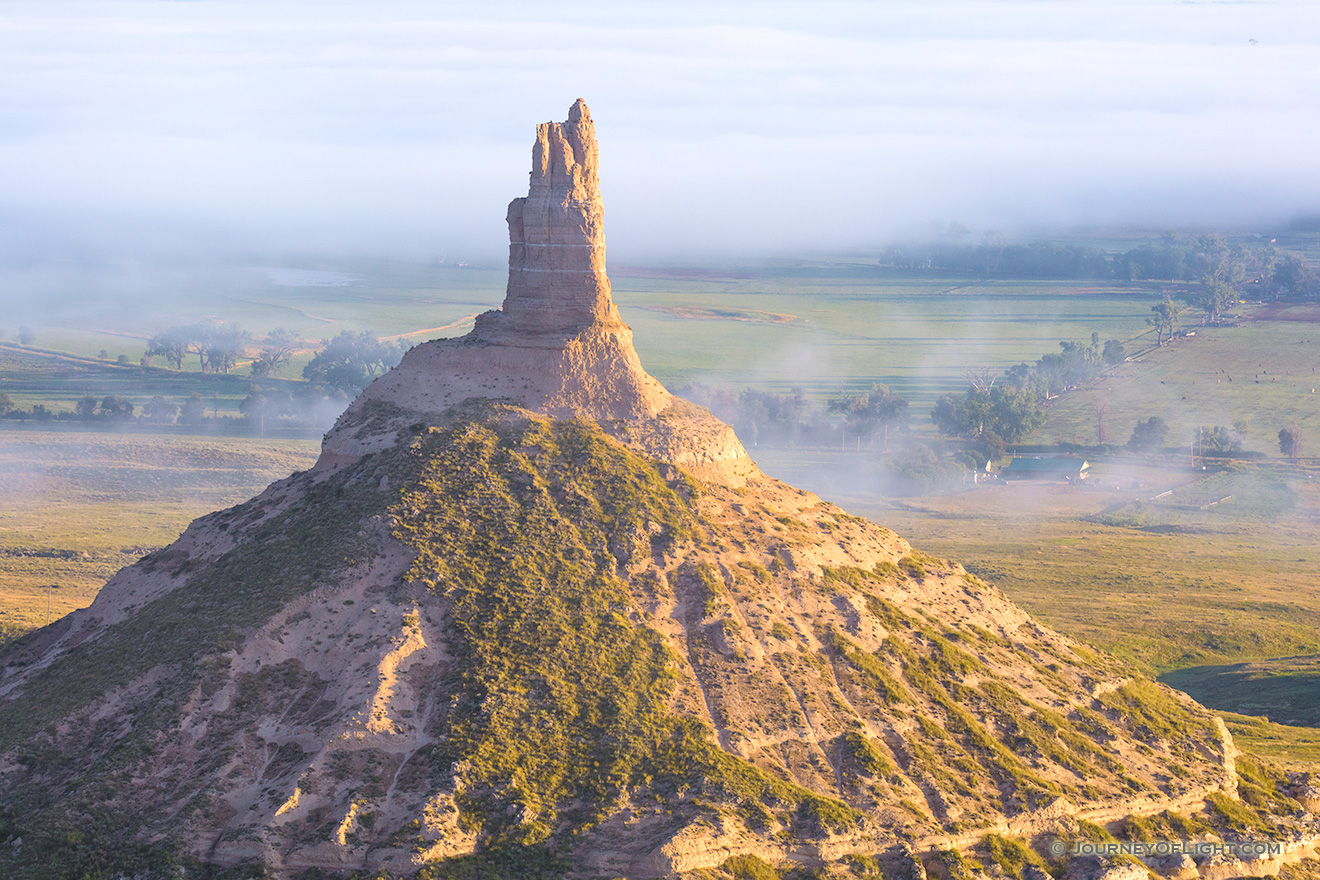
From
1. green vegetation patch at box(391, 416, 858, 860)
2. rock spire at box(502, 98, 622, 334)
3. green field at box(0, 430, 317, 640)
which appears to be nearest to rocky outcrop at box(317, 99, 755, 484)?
rock spire at box(502, 98, 622, 334)

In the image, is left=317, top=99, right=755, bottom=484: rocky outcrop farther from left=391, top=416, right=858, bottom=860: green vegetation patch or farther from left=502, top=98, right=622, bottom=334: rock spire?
left=391, top=416, right=858, bottom=860: green vegetation patch

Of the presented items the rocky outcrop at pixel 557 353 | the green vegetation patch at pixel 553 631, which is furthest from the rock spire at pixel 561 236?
the green vegetation patch at pixel 553 631

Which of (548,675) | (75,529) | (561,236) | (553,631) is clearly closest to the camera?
(548,675)

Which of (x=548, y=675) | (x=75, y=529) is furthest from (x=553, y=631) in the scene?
(x=75, y=529)

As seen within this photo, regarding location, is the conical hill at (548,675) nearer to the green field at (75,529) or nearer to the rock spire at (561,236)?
the rock spire at (561,236)

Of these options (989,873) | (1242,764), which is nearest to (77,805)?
(989,873)

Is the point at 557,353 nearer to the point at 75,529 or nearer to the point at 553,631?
the point at 553,631

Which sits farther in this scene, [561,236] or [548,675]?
[561,236]
